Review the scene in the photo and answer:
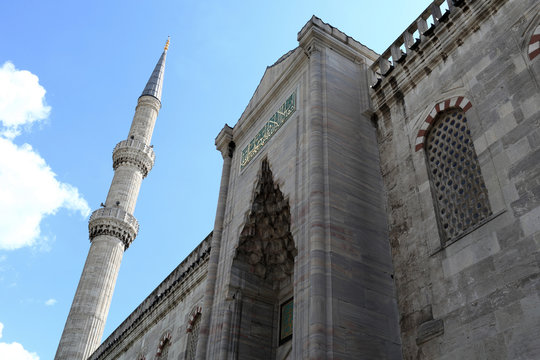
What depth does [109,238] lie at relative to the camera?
2344 centimetres

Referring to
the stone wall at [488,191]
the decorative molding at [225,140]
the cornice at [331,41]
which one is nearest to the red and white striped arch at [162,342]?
the decorative molding at [225,140]

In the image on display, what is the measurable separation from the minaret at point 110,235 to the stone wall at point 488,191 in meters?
17.3

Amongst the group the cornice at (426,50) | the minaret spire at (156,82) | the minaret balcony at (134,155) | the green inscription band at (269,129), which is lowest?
the cornice at (426,50)

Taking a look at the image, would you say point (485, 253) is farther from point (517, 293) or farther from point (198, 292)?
point (198, 292)

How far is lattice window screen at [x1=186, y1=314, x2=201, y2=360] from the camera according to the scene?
1226 centimetres

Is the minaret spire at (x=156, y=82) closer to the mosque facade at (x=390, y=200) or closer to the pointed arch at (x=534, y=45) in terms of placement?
the mosque facade at (x=390, y=200)

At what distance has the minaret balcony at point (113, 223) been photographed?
2338 cm

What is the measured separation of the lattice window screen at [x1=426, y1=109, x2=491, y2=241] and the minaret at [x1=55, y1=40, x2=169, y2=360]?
716 inches

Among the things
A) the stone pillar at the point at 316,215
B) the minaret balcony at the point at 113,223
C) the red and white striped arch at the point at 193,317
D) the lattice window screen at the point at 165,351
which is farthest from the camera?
the minaret balcony at the point at 113,223

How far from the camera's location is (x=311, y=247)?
7.07 metres

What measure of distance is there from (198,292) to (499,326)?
940 centimetres

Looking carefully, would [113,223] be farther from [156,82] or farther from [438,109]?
[438,109]

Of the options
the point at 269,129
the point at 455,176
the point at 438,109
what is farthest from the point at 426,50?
the point at 269,129

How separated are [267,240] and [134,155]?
18.0 m
